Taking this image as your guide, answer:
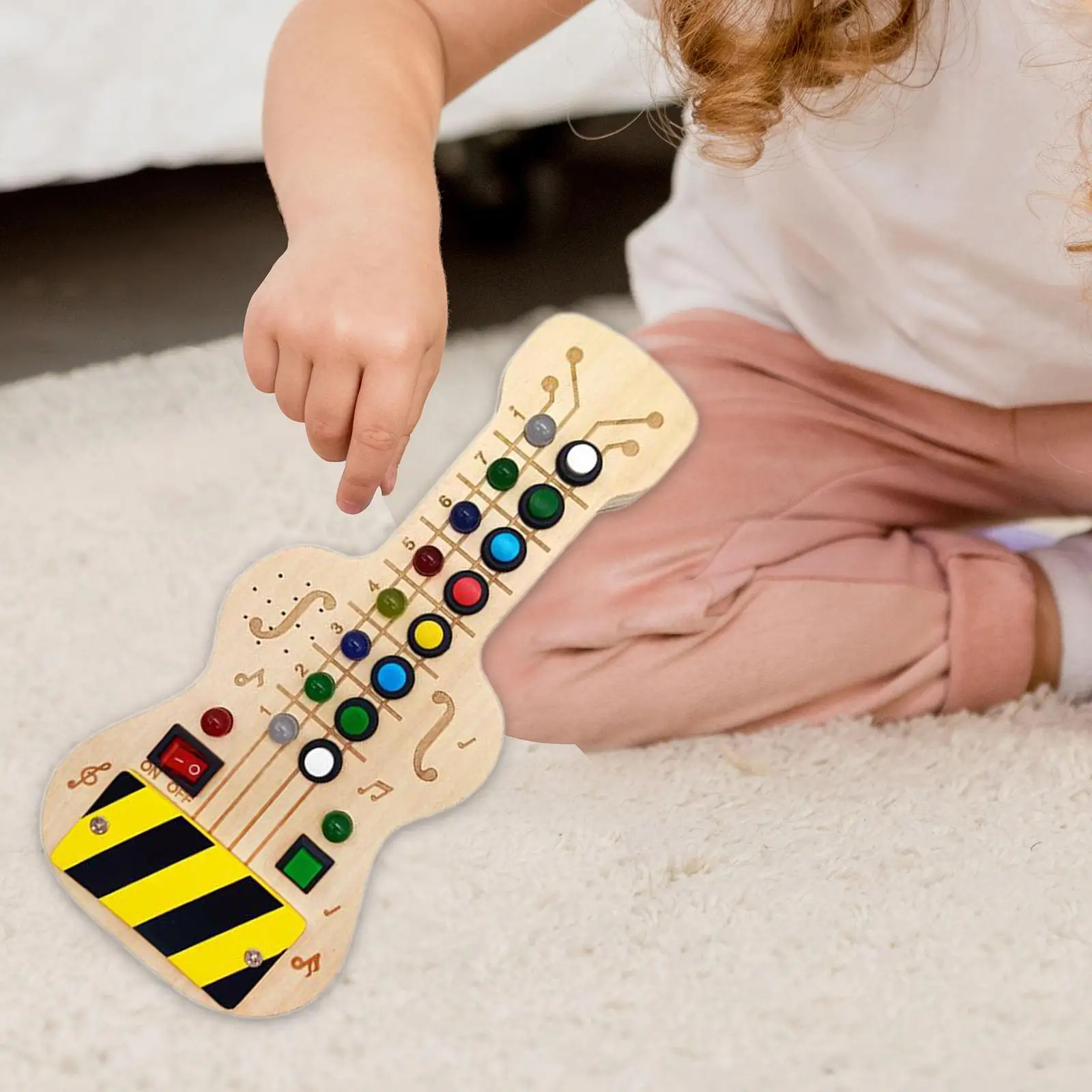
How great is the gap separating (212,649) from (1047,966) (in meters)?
0.31

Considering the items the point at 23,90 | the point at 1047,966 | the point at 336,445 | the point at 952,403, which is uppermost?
the point at 23,90

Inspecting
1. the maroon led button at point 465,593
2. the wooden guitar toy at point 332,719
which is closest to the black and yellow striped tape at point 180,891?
the wooden guitar toy at point 332,719

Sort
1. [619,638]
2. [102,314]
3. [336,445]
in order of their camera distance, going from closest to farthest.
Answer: [336,445], [619,638], [102,314]

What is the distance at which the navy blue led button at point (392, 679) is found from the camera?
0.42 metres

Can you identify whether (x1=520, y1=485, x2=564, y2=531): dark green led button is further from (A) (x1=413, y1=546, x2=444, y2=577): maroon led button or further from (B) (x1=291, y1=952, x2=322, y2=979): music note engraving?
(B) (x1=291, y1=952, x2=322, y2=979): music note engraving

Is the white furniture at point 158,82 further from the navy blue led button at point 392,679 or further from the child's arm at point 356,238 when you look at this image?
the navy blue led button at point 392,679

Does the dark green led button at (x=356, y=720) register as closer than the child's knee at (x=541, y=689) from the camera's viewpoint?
Yes

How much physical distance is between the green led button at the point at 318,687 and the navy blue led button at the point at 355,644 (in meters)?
0.01

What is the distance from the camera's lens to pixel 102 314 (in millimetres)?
712

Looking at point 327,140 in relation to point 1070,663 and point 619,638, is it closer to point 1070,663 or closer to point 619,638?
point 619,638

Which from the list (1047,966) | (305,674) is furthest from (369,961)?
(1047,966)

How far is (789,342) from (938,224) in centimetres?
11

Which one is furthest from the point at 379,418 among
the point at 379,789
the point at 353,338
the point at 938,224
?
the point at 938,224

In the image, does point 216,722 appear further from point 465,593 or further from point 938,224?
point 938,224
